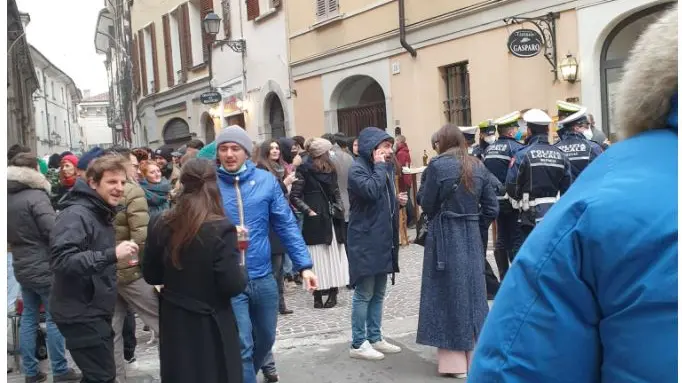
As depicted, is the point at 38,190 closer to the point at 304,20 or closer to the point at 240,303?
the point at 240,303

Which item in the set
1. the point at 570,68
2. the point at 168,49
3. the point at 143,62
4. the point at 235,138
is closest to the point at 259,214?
the point at 235,138

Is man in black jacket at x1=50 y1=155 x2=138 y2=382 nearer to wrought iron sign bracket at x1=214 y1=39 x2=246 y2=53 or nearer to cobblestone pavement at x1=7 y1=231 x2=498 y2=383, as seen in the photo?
cobblestone pavement at x1=7 y1=231 x2=498 y2=383

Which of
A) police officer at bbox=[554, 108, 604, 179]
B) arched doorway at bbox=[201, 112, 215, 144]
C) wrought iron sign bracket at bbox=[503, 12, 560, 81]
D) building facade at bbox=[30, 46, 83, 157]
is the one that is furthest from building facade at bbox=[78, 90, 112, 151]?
police officer at bbox=[554, 108, 604, 179]

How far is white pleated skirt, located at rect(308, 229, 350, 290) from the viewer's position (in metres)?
7.68

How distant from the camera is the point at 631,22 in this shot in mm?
11094

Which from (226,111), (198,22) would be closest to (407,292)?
(226,111)

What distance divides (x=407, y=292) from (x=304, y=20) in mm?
11691

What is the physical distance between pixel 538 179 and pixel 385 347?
2.37 meters

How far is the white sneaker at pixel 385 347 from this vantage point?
5836 millimetres

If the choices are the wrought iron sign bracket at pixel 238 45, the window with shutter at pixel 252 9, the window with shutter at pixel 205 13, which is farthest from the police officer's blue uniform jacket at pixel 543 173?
the window with shutter at pixel 205 13

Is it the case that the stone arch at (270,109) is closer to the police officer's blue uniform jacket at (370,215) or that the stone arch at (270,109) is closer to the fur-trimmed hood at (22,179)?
the police officer's blue uniform jacket at (370,215)

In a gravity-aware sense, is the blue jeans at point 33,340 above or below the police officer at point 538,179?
below

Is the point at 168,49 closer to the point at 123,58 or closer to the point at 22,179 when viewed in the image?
the point at 123,58

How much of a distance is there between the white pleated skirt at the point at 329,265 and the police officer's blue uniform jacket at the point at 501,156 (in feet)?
6.96
